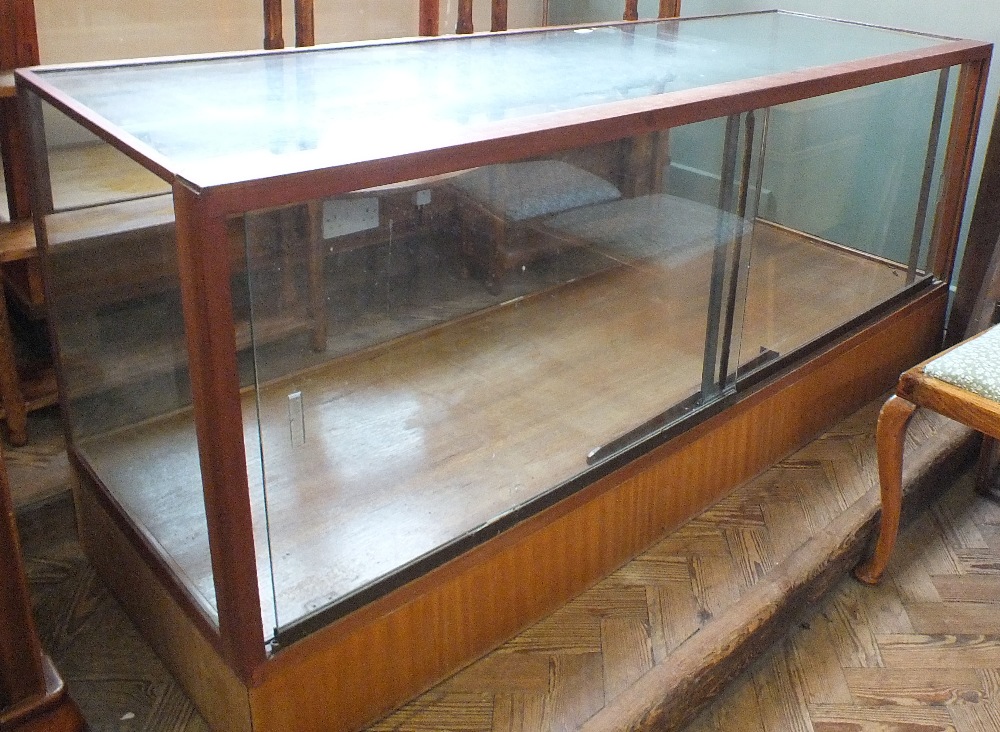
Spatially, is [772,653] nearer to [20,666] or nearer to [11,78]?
[20,666]

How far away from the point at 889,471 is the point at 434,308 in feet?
2.42

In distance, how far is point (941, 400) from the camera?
4.70 ft

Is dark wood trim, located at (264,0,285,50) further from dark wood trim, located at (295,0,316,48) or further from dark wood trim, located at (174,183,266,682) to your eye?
dark wood trim, located at (174,183,266,682)

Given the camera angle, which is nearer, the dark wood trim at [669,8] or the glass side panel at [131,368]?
the glass side panel at [131,368]

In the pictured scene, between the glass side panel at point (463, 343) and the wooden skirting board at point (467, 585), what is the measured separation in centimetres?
5

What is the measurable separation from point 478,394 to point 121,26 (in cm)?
114

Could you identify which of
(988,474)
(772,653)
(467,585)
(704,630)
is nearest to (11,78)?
(467,585)

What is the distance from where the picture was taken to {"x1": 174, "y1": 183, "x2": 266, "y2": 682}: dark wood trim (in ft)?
2.87

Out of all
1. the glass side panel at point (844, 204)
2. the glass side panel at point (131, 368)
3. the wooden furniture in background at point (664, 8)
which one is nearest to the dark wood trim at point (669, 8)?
the wooden furniture in background at point (664, 8)

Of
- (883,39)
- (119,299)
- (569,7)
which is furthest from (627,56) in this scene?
(569,7)

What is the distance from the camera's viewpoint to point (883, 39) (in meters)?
1.87

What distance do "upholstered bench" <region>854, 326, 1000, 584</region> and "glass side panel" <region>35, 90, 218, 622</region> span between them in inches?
39.4

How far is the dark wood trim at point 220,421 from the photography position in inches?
34.4

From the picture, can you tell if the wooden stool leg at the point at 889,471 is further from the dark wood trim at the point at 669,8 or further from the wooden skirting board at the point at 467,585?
the dark wood trim at the point at 669,8
